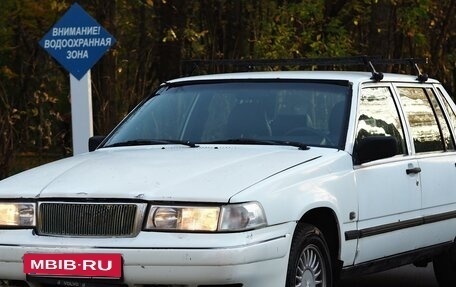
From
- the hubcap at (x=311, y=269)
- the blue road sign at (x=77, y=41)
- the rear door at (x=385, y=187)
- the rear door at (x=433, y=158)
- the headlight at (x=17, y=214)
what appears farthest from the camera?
the blue road sign at (x=77, y=41)

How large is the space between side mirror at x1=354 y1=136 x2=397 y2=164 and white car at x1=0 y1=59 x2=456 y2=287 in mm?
10

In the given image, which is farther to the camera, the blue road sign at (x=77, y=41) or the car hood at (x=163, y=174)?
the blue road sign at (x=77, y=41)

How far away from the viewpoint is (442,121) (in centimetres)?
815

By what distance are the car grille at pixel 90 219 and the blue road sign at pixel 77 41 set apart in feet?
16.7

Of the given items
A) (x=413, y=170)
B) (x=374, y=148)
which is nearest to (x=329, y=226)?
(x=374, y=148)

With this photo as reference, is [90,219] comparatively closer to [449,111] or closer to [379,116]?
[379,116]

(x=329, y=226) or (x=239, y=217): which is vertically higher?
(x=239, y=217)

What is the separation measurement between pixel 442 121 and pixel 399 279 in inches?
67.2

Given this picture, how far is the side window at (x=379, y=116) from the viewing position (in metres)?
7.03

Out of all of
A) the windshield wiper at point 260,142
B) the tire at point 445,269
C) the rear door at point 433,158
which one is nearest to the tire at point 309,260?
the windshield wiper at point 260,142

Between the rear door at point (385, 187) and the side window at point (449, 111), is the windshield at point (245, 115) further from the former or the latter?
the side window at point (449, 111)

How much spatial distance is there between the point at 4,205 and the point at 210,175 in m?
1.16

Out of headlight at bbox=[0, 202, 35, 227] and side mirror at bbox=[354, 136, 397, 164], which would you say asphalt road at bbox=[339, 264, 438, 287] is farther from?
headlight at bbox=[0, 202, 35, 227]

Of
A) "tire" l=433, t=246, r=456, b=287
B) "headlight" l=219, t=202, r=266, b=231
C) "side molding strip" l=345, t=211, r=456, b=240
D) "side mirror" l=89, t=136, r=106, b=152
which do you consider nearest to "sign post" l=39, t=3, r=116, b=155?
"side mirror" l=89, t=136, r=106, b=152
